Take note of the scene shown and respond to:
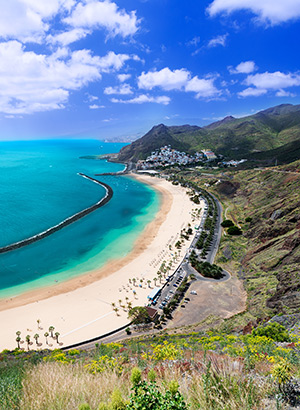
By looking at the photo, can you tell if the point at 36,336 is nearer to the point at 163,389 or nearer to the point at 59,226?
the point at 163,389

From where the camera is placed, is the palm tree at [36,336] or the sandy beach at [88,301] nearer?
the palm tree at [36,336]

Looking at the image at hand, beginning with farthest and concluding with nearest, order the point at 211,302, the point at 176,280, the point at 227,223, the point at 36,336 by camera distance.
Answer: the point at 227,223, the point at 176,280, the point at 211,302, the point at 36,336

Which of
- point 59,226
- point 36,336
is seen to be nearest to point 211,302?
point 36,336

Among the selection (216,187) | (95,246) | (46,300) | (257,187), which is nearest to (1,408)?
(46,300)

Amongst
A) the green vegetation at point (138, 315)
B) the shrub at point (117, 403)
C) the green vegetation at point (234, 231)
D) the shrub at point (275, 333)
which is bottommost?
the green vegetation at point (138, 315)

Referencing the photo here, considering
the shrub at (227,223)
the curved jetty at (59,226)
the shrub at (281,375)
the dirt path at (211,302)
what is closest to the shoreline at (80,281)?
the dirt path at (211,302)

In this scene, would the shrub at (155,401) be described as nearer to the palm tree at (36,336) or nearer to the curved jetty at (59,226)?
the palm tree at (36,336)

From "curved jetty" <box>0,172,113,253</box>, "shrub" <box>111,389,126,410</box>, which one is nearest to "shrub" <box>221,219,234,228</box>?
"curved jetty" <box>0,172,113,253</box>
